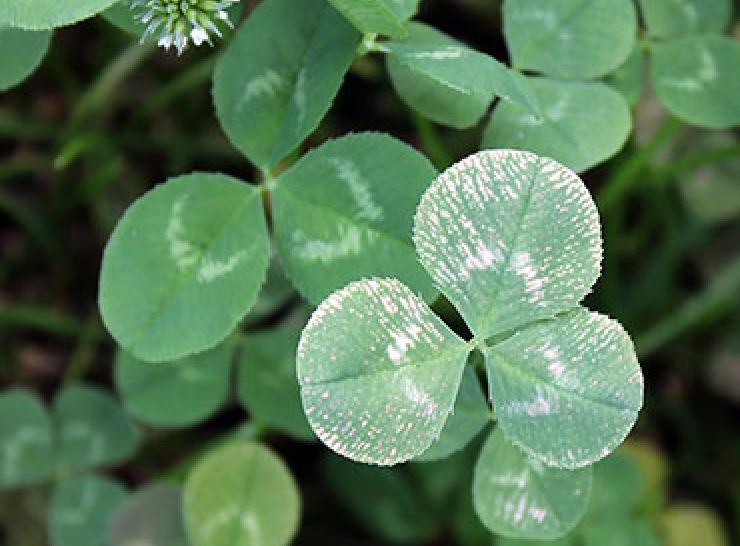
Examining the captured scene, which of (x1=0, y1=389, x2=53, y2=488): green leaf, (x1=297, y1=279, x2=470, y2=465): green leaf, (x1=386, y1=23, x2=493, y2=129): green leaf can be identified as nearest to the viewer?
(x1=297, y1=279, x2=470, y2=465): green leaf

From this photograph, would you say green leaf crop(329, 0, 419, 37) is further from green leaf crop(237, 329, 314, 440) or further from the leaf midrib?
green leaf crop(237, 329, 314, 440)

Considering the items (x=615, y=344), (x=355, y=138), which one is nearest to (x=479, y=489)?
(x=615, y=344)

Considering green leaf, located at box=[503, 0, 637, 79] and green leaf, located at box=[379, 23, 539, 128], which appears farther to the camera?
green leaf, located at box=[503, 0, 637, 79]

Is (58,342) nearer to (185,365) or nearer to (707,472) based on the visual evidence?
(185,365)

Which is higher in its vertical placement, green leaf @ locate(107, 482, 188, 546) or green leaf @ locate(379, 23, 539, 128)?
green leaf @ locate(379, 23, 539, 128)

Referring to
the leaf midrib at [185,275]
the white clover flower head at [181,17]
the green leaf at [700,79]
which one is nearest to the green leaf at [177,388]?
the leaf midrib at [185,275]

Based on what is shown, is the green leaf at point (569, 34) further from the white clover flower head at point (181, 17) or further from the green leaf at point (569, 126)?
the white clover flower head at point (181, 17)

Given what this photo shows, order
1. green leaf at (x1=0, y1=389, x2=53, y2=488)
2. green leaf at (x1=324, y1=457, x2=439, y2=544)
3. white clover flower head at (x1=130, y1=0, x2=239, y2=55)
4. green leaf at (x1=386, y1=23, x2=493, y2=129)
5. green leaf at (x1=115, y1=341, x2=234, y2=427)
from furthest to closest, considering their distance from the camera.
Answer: green leaf at (x1=324, y1=457, x2=439, y2=544), green leaf at (x1=0, y1=389, x2=53, y2=488), green leaf at (x1=115, y1=341, x2=234, y2=427), green leaf at (x1=386, y1=23, x2=493, y2=129), white clover flower head at (x1=130, y1=0, x2=239, y2=55)

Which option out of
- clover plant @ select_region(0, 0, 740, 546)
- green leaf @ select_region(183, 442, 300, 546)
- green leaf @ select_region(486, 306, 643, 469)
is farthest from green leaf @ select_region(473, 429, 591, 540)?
green leaf @ select_region(183, 442, 300, 546)
